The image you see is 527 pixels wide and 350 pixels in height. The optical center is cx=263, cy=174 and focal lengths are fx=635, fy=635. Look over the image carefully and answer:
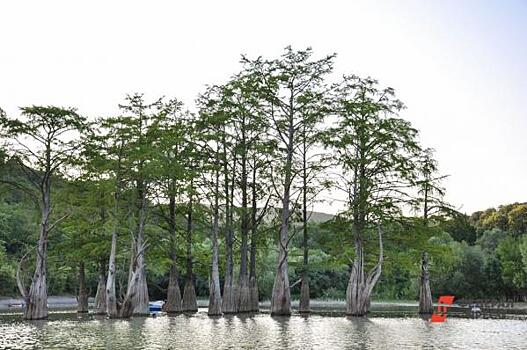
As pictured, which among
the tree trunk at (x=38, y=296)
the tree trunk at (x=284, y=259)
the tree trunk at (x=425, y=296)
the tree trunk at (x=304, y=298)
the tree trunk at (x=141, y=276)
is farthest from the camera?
the tree trunk at (x=425, y=296)

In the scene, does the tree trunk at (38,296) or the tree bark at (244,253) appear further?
the tree bark at (244,253)

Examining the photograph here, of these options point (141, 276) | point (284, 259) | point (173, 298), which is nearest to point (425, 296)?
point (284, 259)

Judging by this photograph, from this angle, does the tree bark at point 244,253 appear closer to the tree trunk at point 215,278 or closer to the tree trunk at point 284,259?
the tree trunk at point 215,278

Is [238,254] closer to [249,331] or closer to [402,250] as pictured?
[402,250]

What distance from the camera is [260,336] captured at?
25.5m

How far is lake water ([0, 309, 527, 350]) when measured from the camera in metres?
21.7

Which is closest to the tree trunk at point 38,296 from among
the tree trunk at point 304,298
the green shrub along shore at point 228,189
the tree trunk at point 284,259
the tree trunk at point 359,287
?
the green shrub along shore at point 228,189

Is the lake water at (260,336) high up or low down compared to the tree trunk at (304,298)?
down

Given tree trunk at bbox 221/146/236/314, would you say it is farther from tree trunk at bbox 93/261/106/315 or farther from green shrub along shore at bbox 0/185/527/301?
tree trunk at bbox 93/261/106/315

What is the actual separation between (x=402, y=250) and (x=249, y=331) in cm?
2240

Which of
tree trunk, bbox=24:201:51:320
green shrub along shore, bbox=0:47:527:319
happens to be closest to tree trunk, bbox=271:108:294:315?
green shrub along shore, bbox=0:47:527:319

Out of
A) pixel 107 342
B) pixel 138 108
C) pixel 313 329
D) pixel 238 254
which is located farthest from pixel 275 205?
pixel 107 342

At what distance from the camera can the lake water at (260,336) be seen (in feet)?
71.3

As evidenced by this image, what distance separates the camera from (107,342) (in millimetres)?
22938
